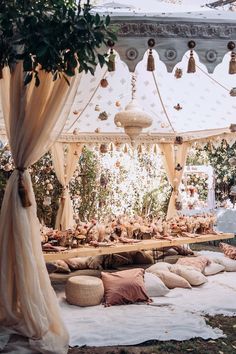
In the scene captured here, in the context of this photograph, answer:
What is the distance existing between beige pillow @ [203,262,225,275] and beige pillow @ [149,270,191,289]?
2.68ft

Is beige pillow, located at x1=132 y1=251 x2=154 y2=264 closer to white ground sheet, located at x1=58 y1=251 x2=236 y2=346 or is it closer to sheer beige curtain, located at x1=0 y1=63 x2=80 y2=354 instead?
white ground sheet, located at x1=58 y1=251 x2=236 y2=346

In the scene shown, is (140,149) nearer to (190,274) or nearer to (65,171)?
(65,171)

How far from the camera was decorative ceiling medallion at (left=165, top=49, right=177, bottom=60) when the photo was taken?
3289 mm

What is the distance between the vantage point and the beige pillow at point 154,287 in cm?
497

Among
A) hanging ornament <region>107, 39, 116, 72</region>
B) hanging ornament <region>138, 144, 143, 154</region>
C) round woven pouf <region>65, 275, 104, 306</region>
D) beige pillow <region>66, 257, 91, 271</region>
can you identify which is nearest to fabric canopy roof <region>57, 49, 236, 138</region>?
hanging ornament <region>138, 144, 143, 154</region>

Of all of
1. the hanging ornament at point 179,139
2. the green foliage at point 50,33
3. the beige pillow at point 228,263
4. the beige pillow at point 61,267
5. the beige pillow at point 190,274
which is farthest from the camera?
the hanging ornament at point 179,139

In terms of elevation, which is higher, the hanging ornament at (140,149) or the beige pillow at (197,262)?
the hanging ornament at (140,149)

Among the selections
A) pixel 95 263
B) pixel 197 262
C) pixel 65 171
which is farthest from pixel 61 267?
pixel 65 171

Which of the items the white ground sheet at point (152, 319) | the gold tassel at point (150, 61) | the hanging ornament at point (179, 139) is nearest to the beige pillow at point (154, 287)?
the white ground sheet at point (152, 319)

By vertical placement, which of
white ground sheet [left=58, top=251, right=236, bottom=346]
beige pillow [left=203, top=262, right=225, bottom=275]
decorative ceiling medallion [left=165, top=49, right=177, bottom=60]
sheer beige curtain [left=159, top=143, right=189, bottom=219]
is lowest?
white ground sheet [left=58, top=251, right=236, bottom=346]

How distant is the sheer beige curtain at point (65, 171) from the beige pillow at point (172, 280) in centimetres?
350

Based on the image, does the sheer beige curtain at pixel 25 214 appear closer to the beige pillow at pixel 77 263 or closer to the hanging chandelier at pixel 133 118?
the hanging chandelier at pixel 133 118

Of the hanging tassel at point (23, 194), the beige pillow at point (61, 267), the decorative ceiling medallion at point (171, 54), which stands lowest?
the beige pillow at point (61, 267)

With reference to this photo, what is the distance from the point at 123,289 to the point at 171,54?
249cm
